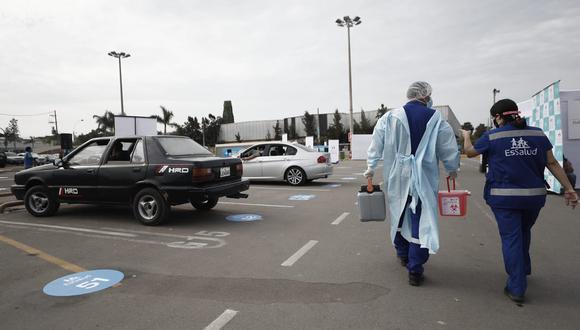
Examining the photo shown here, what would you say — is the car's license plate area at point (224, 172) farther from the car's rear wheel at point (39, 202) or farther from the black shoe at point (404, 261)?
the black shoe at point (404, 261)

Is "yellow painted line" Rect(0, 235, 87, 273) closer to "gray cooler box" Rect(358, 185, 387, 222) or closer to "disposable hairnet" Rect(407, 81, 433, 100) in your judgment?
"gray cooler box" Rect(358, 185, 387, 222)

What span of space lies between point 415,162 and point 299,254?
1894 millimetres

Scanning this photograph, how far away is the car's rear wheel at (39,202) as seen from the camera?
24.7 feet

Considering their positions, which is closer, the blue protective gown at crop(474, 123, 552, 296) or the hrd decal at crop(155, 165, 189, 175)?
the blue protective gown at crop(474, 123, 552, 296)

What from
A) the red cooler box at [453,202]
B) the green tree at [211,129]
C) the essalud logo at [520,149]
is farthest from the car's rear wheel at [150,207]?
the green tree at [211,129]

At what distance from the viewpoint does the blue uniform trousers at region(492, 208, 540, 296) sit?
3243 millimetres

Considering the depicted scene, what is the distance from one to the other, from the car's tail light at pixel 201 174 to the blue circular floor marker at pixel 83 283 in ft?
7.23

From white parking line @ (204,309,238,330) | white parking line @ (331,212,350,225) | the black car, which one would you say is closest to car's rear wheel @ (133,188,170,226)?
the black car

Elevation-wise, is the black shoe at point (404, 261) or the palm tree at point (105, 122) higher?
the palm tree at point (105, 122)

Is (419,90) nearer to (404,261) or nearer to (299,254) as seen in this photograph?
(404,261)

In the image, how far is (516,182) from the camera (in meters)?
3.33

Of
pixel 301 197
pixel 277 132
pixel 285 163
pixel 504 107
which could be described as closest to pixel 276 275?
pixel 504 107

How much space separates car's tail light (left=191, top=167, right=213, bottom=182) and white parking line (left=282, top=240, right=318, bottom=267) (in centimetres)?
223

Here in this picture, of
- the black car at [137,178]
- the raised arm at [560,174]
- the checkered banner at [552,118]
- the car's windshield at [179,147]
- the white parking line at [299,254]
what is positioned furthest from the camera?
the checkered banner at [552,118]
